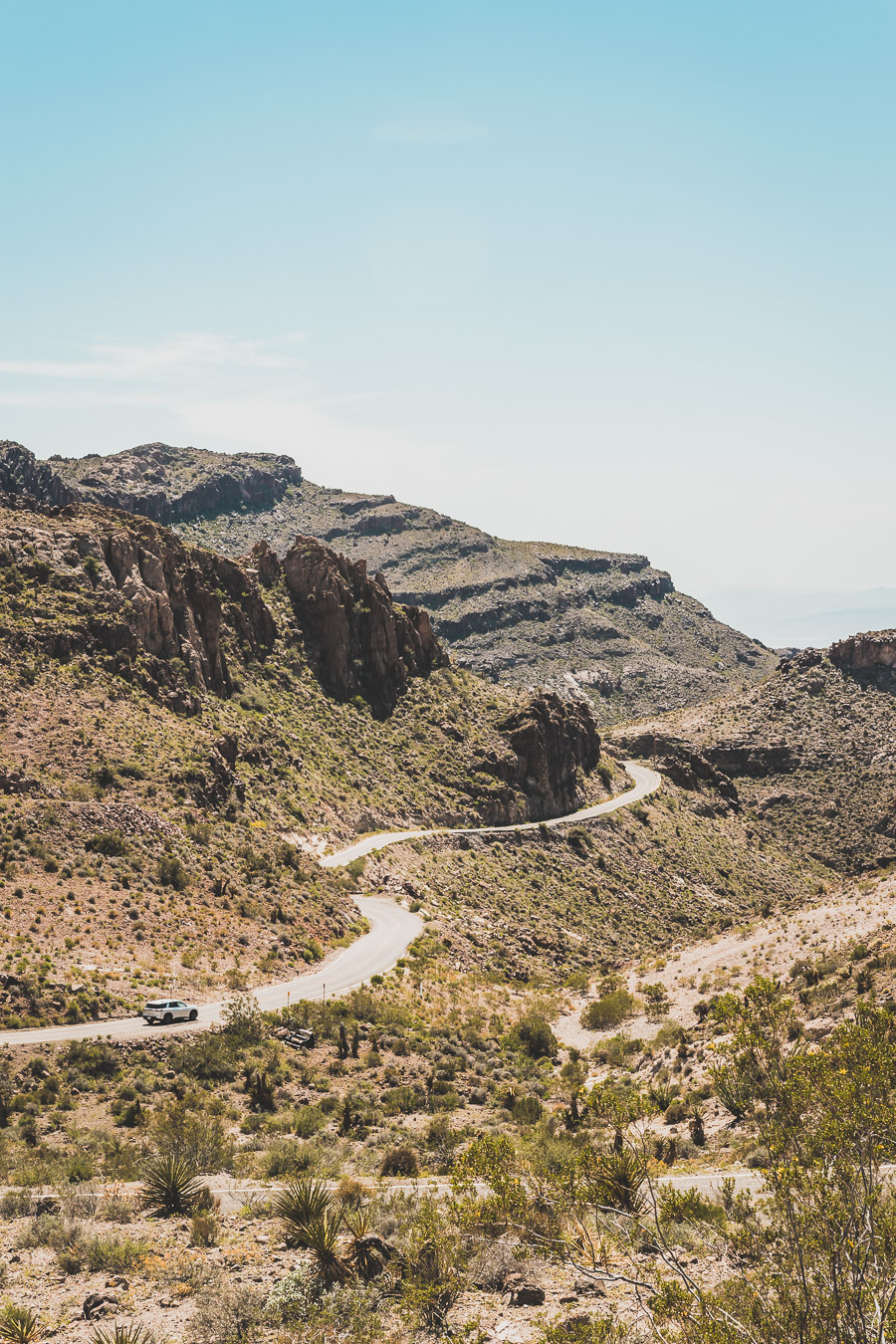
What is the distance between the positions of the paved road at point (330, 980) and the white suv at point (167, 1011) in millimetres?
260

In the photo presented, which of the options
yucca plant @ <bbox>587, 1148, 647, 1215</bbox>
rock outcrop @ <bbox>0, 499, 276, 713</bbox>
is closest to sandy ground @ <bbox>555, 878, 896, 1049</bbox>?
yucca plant @ <bbox>587, 1148, 647, 1215</bbox>

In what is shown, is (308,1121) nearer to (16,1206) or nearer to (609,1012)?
(16,1206)

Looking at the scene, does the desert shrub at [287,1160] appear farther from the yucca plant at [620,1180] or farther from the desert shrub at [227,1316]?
the yucca plant at [620,1180]

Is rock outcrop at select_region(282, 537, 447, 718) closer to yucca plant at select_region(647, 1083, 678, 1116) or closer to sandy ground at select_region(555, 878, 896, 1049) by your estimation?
sandy ground at select_region(555, 878, 896, 1049)

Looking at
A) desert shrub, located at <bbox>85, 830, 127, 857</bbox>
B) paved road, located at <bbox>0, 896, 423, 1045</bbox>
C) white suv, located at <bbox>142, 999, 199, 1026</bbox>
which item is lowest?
paved road, located at <bbox>0, 896, 423, 1045</bbox>

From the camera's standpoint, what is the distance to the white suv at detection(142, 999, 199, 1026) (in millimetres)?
27719

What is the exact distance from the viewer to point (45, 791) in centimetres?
3712

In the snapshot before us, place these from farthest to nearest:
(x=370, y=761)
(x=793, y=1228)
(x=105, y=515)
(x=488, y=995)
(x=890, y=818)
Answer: (x=890, y=818) < (x=370, y=761) < (x=105, y=515) < (x=488, y=995) < (x=793, y=1228)

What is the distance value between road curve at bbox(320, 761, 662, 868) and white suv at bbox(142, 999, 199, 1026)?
21181mm

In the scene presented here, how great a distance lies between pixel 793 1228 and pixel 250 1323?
303 inches

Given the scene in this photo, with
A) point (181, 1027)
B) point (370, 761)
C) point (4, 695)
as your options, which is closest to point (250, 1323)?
point (181, 1027)

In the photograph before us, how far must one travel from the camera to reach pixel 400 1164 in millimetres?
18047

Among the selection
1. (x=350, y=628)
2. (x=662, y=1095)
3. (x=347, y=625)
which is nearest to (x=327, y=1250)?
(x=662, y=1095)

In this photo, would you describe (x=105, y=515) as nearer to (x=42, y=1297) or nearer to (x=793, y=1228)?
(x=42, y=1297)
